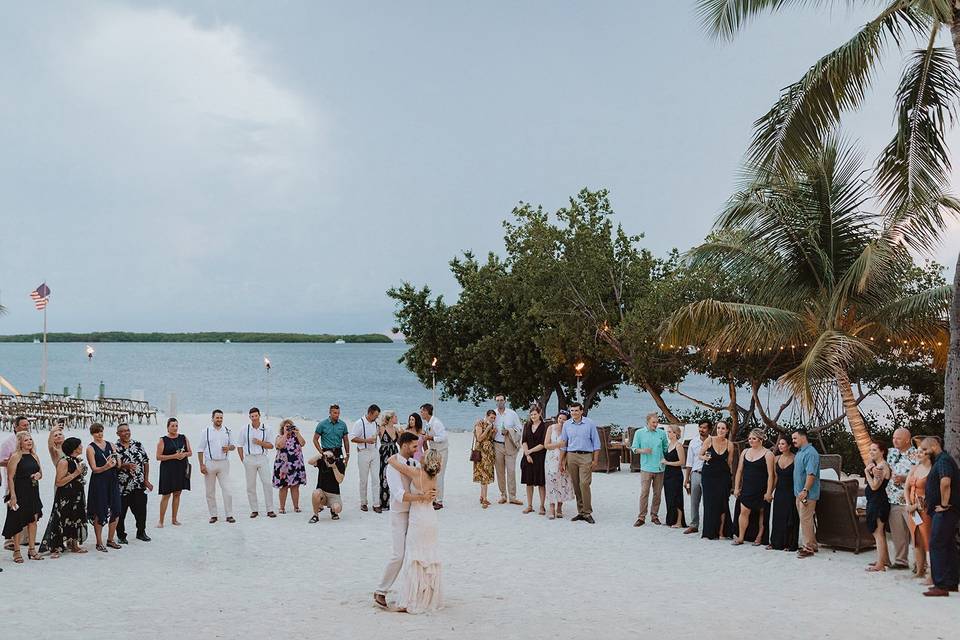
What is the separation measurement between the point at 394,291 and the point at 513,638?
23.6 m

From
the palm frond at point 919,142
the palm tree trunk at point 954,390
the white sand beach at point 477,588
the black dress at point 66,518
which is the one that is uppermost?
the palm frond at point 919,142

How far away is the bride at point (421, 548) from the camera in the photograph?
25.1 feet

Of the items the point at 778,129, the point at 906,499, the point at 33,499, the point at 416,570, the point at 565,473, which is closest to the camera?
the point at 416,570

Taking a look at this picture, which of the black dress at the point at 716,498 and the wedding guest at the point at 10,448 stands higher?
the wedding guest at the point at 10,448

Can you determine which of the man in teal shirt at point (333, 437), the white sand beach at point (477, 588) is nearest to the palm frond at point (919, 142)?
the white sand beach at point (477, 588)

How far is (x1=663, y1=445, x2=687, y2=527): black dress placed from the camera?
484 inches

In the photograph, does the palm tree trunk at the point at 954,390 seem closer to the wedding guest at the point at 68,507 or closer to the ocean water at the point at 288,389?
the wedding guest at the point at 68,507

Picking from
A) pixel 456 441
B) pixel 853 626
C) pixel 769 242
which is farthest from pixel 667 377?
pixel 853 626

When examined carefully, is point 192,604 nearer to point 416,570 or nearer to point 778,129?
point 416,570

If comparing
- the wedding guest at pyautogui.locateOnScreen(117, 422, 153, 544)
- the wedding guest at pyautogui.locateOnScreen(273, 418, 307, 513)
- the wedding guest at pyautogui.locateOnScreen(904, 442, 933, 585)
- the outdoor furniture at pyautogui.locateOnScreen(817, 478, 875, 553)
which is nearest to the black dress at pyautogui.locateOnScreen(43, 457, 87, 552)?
the wedding guest at pyautogui.locateOnScreen(117, 422, 153, 544)

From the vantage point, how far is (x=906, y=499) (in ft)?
29.7

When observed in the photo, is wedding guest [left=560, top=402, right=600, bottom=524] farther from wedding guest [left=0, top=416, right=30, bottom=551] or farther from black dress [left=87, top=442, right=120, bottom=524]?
wedding guest [left=0, top=416, right=30, bottom=551]

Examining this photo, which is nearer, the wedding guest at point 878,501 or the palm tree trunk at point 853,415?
the wedding guest at point 878,501

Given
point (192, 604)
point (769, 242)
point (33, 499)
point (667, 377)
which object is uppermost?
point (769, 242)
